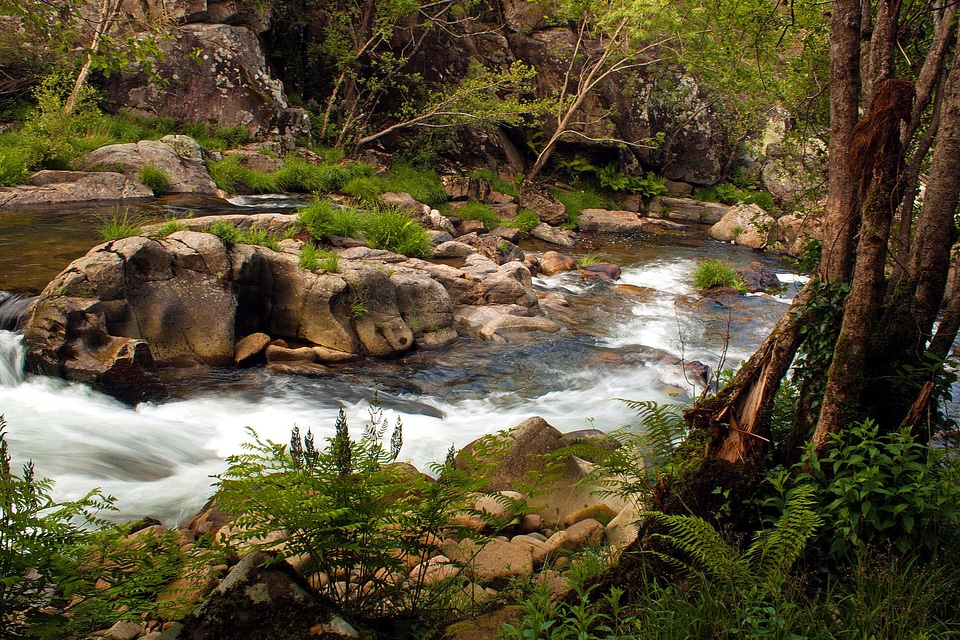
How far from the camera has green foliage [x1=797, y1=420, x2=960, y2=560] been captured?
9.51 feet

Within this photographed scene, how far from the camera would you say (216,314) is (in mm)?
8430

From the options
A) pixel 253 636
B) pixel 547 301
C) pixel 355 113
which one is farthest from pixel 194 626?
pixel 355 113

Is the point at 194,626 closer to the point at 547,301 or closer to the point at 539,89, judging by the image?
the point at 547,301

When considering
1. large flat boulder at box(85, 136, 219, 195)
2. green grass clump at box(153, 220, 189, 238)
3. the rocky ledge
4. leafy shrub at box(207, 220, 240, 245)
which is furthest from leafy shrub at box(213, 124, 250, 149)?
leafy shrub at box(207, 220, 240, 245)

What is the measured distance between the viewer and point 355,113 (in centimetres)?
2195

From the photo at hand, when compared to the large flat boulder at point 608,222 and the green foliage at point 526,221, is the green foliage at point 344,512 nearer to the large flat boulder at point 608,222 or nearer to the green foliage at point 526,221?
the green foliage at point 526,221

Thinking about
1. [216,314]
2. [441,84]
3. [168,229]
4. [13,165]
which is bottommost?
[216,314]

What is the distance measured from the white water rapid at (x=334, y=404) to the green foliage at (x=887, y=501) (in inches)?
118

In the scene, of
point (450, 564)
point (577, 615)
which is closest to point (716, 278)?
point (450, 564)

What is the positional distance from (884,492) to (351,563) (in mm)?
2391

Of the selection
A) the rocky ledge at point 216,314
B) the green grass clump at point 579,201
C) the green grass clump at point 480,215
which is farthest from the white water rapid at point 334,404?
the green grass clump at point 579,201

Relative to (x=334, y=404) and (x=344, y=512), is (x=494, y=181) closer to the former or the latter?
(x=334, y=404)

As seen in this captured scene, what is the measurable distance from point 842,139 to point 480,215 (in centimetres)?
1594

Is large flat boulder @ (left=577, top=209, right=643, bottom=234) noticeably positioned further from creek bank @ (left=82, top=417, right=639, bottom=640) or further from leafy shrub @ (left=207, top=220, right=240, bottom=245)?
creek bank @ (left=82, top=417, right=639, bottom=640)
